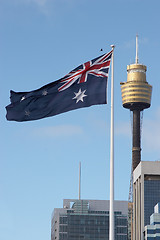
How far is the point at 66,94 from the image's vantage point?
2197 inches

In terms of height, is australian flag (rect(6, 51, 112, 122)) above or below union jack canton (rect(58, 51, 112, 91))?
below

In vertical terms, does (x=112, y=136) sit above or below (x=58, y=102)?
below

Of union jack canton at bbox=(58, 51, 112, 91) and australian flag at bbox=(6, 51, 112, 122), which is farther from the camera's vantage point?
union jack canton at bbox=(58, 51, 112, 91)

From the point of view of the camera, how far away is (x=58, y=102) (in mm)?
55750

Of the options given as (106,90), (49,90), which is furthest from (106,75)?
(49,90)

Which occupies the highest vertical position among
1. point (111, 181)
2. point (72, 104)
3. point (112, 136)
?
point (72, 104)

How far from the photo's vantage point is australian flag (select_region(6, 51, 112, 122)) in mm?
54906

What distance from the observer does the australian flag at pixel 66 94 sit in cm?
5491

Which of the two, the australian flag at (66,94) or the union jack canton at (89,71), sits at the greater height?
the union jack canton at (89,71)

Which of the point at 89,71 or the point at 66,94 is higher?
the point at 89,71

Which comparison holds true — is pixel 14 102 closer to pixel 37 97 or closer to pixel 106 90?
pixel 37 97

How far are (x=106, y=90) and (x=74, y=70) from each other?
162 inches

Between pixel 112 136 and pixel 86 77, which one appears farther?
pixel 86 77

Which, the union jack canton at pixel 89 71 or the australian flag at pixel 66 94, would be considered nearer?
the australian flag at pixel 66 94
